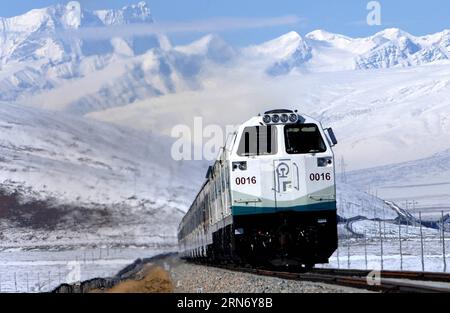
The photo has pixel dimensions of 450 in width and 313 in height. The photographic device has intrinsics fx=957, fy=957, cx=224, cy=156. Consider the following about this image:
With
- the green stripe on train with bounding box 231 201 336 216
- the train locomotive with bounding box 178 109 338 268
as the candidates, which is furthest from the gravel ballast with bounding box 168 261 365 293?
the green stripe on train with bounding box 231 201 336 216

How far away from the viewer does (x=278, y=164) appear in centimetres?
2630

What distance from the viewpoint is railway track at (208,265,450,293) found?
64.0ft

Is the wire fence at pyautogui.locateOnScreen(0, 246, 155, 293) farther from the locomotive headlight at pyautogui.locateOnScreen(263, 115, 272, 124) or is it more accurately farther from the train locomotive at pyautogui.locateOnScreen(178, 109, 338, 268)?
the locomotive headlight at pyautogui.locateOnScreen(263, 115, 272, 124)

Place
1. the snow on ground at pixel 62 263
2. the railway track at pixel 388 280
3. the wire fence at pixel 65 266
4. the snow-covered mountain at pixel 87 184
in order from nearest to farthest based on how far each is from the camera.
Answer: the railway track at pixel 388 280
the wire fence at pixel 65 266
the snow on ground at pixel 62 263
the snow-covered mountain at pixel 87 184

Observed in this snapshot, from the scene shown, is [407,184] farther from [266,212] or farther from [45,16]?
[266,212]

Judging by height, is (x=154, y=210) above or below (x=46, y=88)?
below

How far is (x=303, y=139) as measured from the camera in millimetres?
26422

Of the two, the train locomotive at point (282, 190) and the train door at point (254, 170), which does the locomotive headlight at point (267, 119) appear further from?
the train door at point (254, 170)

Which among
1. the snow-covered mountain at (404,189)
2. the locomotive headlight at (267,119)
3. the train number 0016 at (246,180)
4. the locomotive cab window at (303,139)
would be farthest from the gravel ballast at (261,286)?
the snow-covered mountain at (404,189)

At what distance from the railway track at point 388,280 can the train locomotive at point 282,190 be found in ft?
3.26

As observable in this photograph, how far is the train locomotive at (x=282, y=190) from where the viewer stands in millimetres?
26250
